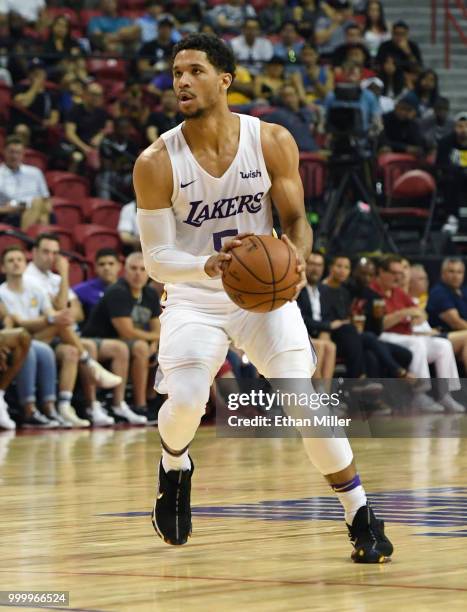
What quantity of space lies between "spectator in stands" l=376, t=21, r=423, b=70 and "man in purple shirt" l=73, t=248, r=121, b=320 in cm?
742

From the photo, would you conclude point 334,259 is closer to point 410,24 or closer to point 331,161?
point 331,161

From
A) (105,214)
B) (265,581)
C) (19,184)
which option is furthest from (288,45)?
(265,581)

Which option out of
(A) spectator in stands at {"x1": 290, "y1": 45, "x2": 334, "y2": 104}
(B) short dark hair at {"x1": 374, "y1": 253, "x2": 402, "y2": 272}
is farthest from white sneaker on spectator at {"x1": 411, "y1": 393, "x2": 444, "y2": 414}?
(A) spectator in stands at {"x1": 290, "y1": 45, "x2": 334, "y2": 104}

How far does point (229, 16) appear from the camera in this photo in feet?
61.1

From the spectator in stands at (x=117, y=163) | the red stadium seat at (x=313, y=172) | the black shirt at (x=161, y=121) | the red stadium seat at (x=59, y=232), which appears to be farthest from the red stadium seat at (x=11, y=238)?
the red stadium seat at (x=313, y=172)

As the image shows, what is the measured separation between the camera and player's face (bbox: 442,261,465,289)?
13930mm

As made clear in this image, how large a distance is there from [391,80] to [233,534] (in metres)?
13.7

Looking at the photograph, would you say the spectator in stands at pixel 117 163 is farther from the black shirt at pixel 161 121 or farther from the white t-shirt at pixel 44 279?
the white t-shirt at pixel 44 279

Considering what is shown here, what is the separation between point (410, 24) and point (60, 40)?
6.46 metres

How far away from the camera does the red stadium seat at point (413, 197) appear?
1560 centimetres

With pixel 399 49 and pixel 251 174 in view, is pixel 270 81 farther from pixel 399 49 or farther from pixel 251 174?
pixel 251 174

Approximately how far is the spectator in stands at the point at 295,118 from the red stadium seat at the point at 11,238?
392cm

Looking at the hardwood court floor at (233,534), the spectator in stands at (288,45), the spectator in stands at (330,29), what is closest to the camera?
the hardwood court floor at (233,534)

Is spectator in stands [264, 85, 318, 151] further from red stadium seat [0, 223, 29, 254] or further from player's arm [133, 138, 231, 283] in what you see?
player's arm [133, 138, 231, 283]
